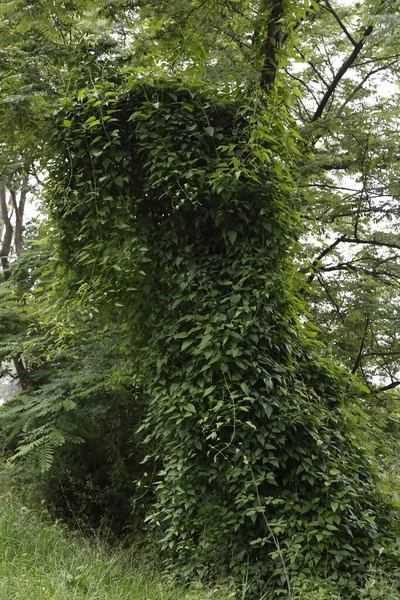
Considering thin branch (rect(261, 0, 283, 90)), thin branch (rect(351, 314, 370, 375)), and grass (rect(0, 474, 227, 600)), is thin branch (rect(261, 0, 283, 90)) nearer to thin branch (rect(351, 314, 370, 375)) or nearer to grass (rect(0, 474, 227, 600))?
grass (rect(0, 474, 227, 600))

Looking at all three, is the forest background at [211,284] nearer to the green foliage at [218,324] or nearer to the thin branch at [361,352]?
the green foliage at [218,324]

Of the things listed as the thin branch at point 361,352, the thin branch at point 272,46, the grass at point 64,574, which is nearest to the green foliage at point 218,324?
the grass at point 64,574

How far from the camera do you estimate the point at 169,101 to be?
186 inches

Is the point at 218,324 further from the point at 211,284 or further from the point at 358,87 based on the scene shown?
the point at 358,87

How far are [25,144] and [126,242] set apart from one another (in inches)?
103

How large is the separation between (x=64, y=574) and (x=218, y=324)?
1.91 metres

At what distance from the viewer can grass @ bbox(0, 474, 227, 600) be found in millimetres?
3170

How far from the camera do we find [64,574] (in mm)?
3367

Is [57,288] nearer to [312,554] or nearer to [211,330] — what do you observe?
[211,330]

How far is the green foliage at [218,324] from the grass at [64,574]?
0.46 metres

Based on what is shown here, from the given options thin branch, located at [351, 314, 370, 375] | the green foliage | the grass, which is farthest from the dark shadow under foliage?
thin branch, located at [351, 314, 370, 375]

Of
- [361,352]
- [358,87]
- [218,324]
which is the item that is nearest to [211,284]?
[218,324]

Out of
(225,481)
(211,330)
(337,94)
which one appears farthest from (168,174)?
(337,94)

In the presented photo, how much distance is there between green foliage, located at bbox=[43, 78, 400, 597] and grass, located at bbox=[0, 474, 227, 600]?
465mm
